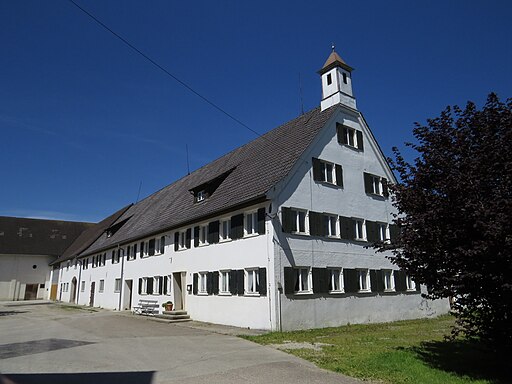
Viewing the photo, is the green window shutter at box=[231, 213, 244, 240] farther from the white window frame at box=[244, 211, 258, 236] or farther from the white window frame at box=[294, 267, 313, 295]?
the white window frame at box=[294, 267, 313, 295]

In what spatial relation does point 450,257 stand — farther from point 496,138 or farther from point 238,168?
point 238,168

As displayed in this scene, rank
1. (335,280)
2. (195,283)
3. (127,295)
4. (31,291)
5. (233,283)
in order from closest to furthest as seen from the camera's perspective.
Result: (233,283) < (335,280) < (195,283) < (127,295) < (31,291)

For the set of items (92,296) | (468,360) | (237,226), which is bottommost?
(468,360)

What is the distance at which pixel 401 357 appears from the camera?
33.9 feet

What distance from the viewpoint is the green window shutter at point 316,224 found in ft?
61.8

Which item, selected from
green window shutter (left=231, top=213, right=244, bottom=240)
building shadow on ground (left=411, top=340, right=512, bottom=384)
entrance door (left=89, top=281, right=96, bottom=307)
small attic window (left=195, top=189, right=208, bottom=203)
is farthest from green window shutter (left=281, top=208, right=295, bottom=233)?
entrance door (left=89, top=281, right=96, bottom=307)

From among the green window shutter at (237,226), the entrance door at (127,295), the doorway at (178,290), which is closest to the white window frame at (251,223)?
the green window shutter at (237,226)

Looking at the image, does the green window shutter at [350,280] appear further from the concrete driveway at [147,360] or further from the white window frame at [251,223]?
the concrete driveway at [147,360]

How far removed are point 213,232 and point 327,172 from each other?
655 centimetres

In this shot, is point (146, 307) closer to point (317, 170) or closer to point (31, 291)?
point (317, 170)

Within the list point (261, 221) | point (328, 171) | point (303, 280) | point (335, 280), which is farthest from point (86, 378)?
point (328, 171)

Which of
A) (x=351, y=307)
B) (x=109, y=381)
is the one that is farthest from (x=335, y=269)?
(x=109, y=381)

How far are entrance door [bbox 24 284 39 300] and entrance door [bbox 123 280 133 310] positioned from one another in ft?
93.8

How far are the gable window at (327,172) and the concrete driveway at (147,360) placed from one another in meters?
8.83
